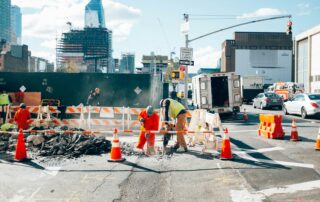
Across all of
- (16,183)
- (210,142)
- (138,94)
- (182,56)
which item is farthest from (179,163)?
(138,94)

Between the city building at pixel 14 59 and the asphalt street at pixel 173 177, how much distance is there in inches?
3421

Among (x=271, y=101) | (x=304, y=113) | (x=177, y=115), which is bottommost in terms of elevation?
(x=304, y=113)

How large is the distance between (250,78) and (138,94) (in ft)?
81.3

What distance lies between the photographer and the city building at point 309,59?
6438cm

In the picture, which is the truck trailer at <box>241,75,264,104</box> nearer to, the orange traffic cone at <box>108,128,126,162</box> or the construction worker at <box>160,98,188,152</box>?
the construction worker at <box>160,98,188,152</box>

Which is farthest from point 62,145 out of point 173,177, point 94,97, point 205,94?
point 94,97

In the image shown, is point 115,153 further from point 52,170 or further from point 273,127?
point 273,127

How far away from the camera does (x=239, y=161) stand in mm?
10656

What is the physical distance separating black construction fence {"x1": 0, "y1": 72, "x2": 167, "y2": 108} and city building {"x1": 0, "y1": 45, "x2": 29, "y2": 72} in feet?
220

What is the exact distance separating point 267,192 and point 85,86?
2247 cm

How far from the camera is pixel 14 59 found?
331 feet

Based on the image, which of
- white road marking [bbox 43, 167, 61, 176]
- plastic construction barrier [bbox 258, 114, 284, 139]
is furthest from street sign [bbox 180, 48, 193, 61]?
white road marking [bbox 43, 167, 61, 176]

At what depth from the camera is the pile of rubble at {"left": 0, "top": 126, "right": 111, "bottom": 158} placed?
39.1 ft

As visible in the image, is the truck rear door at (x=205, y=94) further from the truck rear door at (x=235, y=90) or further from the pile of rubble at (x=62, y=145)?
the pile of rubble at (x=62, y=145)
